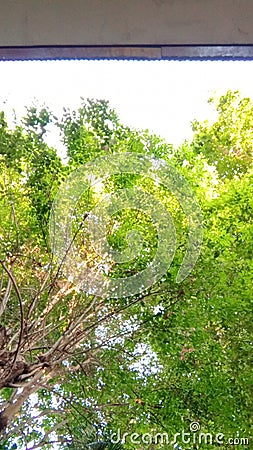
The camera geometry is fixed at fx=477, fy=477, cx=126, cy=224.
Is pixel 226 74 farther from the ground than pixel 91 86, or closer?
closer

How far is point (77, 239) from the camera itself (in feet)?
6.91

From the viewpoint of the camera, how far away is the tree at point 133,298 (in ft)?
6.79

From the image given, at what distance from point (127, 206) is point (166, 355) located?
0.70 m

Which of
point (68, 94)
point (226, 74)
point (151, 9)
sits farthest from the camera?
point (68, 94)

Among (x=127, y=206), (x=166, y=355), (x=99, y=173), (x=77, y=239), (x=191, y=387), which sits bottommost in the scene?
(x=191, y=387)

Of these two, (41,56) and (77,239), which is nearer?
(41,56)

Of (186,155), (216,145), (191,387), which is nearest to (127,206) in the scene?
(186,155)

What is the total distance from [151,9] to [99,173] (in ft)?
5.15

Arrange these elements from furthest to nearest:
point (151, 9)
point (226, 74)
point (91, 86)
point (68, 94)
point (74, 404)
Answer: point (74, 404) < point (68, 94) < point (91, 86) < point (226, 74) < point (151, 9)

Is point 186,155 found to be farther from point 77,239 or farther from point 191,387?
point 191,387

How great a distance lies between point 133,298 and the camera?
2.18 metres

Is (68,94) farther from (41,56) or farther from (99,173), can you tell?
(41,56)

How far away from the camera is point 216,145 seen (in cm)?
225

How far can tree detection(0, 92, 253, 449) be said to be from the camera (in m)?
2.07
